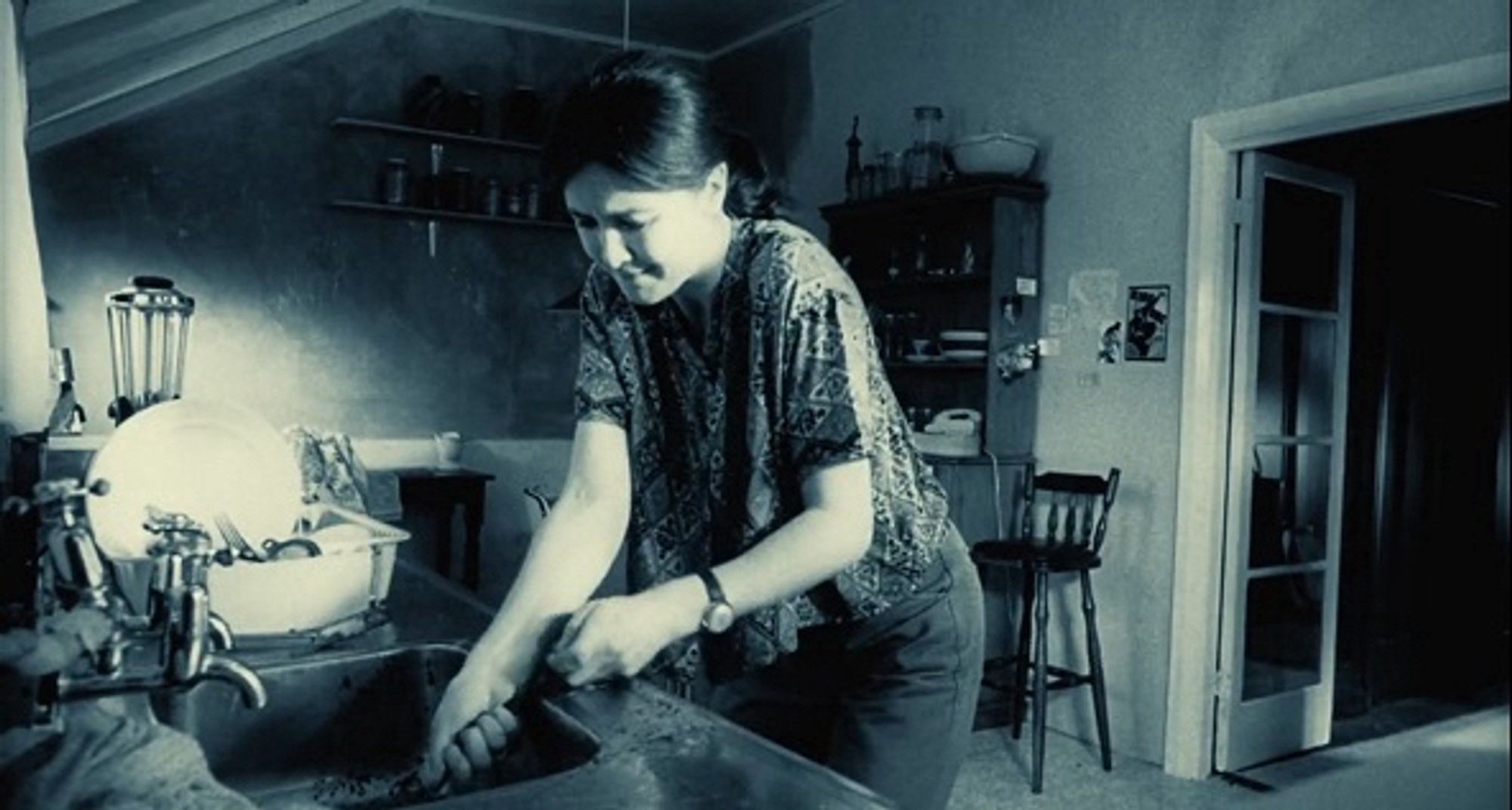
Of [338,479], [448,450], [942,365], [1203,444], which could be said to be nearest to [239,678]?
[338,479]

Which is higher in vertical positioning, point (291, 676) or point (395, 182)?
point (395, 182)

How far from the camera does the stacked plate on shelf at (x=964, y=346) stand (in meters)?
4.15

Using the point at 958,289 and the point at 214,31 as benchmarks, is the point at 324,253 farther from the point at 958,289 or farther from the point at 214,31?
the point at 958,289

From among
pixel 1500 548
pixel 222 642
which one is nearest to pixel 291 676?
pixel 222 642

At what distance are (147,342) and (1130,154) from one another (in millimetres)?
3219

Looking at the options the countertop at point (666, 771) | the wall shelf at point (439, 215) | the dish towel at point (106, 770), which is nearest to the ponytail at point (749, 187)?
the countertop at point (666, 771)

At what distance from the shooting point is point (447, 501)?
16.6ft

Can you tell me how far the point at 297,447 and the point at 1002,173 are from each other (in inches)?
95.6

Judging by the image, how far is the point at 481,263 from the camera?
568 cm

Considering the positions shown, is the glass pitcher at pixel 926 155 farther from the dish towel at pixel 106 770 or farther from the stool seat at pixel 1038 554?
the dish towel at pixel 106 770

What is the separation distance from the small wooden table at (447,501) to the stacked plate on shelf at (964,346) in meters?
2.06

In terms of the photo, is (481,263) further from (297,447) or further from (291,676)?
(291,676)

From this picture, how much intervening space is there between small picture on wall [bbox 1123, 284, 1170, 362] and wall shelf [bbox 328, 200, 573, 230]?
116 inches

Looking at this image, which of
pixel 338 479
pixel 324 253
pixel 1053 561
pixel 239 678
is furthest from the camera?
pixel 324 253
